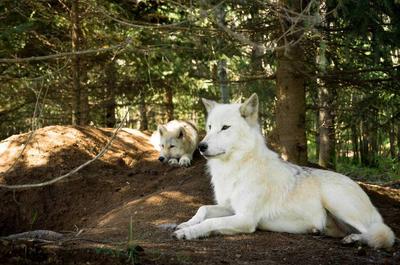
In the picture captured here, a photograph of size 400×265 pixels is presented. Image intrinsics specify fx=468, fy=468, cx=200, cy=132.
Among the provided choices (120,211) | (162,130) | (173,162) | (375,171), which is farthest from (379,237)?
(375,171)

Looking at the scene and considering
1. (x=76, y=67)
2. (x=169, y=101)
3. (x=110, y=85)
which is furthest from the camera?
(x=169, y=101)

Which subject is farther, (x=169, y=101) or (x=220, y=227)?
(x=169, y=101)

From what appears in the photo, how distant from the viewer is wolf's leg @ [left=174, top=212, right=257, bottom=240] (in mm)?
4930

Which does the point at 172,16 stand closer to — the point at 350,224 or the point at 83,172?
the point at 83,172

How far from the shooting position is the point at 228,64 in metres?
16.1

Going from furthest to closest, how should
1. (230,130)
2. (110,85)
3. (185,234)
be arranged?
1. (110,85)
2. (230,130)
3. (185,234)

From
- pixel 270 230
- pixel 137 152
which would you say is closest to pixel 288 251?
pixel 270 230

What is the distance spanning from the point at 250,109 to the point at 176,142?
4712 millimetres

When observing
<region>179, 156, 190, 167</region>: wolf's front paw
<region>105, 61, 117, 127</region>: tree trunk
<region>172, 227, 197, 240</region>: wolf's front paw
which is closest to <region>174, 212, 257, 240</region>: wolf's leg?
<region>172, 227, 197, 240</region>: wolf's front paw

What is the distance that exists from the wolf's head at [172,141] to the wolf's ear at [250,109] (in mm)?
4157

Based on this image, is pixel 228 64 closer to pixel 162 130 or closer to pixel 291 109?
pixel 162 130

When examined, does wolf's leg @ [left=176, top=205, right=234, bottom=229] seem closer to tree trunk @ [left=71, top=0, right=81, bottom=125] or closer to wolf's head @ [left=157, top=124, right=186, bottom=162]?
wolf's head @ [left=157, top=124, right=186, bottom=162]

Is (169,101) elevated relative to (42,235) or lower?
elevated

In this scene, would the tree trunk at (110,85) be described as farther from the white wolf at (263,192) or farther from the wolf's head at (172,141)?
the white wolf at (263,192)
